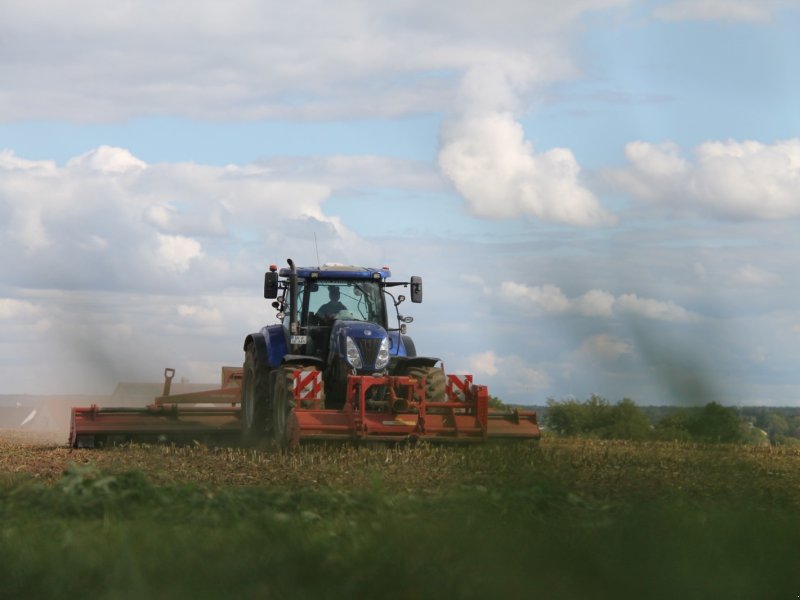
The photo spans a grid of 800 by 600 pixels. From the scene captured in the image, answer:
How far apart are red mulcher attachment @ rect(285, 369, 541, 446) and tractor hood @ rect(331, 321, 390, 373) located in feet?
1.27

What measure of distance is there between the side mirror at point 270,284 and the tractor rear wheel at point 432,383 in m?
2.64

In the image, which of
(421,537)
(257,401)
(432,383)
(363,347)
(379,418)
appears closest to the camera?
(421,537)

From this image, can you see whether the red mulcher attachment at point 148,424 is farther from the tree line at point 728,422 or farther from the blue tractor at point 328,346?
the tree line at point 728,422

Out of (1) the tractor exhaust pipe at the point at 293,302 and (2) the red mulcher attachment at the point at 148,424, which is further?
(2) the red mulcher attachment at the point at 148,424

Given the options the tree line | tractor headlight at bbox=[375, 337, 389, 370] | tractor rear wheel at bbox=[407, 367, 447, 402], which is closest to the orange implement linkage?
tractor rear wheel at bbox=[407, 367, 447, 402]

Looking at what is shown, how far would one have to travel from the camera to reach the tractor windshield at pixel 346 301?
18.8m

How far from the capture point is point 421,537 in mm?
6199

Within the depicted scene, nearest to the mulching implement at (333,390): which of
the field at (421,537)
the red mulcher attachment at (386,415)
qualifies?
the red mulcher attachment at (386,415)

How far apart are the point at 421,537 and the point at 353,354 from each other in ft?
37.8

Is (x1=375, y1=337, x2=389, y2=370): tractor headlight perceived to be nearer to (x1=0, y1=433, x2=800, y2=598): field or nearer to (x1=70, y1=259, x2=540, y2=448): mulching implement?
(x1=70, y1=259, x2=540, y2=448): mulching implement

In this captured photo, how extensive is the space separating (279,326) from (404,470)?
7.06m

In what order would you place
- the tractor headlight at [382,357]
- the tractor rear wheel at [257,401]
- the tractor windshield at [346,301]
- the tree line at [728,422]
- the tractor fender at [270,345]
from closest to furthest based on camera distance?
the tree line at [728,422]
the tractor headlight at [382,357]
the tractor windshield at [346,301]
the tractor fender at [270,345]
the tractor rear wheel at [257,401]

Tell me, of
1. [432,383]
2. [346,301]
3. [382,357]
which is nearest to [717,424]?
[382,357]

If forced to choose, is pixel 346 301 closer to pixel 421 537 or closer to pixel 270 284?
pixel 270 284
